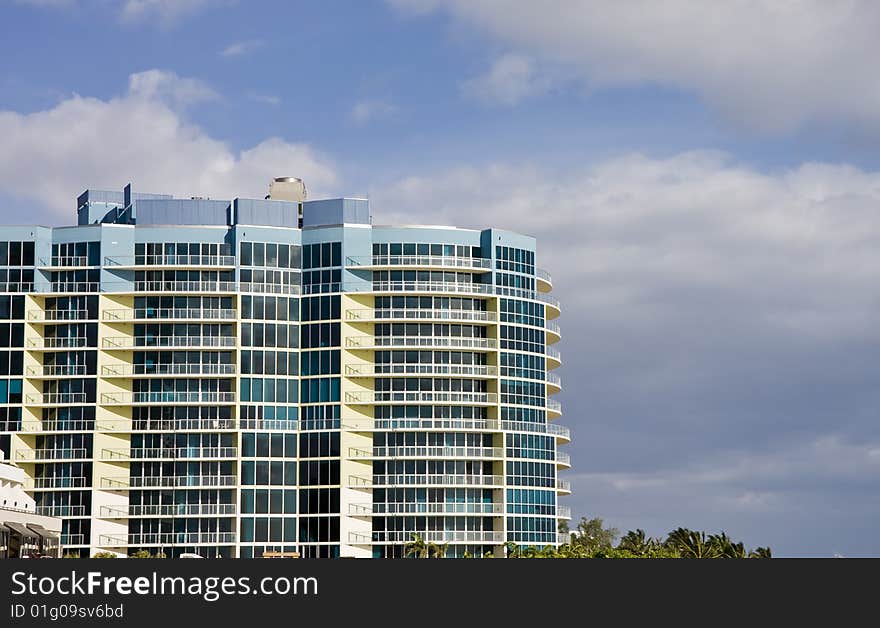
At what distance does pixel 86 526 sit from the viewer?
13900 centimetres

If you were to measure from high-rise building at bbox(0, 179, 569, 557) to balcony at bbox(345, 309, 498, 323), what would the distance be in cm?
20

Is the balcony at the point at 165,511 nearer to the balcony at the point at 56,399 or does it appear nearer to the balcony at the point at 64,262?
the balcony at the point at 56,399

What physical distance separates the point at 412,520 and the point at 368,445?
8.69 m

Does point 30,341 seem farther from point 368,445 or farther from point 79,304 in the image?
point 368,445

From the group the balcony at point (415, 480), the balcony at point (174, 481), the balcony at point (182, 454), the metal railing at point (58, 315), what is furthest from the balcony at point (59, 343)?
the balcony at point (415, 480)

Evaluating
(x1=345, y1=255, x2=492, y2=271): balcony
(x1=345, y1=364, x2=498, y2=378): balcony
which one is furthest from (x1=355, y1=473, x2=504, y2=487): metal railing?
(x1=345, y1=255, x2=492, y2=271): balcony

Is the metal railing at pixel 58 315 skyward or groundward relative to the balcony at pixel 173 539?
skyward

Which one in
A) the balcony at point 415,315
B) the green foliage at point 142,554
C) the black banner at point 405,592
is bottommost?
the black banner at point 405,592

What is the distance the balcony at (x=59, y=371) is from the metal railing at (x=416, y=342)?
26494 mm

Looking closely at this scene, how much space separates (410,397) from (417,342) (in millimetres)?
5551

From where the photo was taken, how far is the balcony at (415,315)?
473 ft

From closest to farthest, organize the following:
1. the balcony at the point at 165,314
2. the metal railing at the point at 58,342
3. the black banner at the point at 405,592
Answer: the black banner at the point at 405,592
the metal railing at the point at 58,342
the balcony at the point at 165,314

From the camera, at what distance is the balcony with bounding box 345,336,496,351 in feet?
472

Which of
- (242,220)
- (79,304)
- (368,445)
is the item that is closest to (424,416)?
(368,445)
